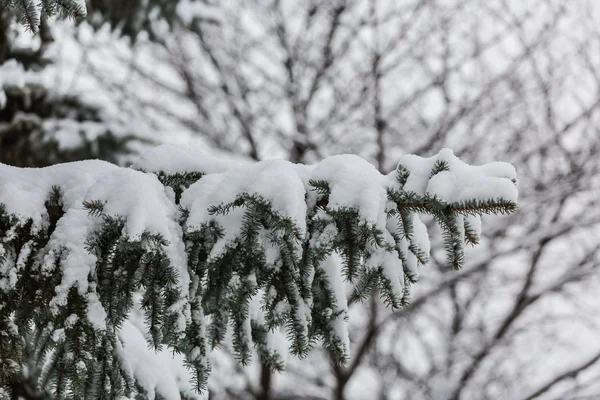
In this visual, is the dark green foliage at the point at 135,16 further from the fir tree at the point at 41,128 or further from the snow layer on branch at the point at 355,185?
the snow layer on branch at the point at 355,185

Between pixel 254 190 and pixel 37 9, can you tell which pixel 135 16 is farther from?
pixel 254 190

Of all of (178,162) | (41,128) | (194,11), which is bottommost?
(178,162)

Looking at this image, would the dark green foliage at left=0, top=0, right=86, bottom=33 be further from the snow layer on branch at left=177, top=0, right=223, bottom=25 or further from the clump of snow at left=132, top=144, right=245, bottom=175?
the snow layer on branch at left=177, top=0, right=223, bottom=25

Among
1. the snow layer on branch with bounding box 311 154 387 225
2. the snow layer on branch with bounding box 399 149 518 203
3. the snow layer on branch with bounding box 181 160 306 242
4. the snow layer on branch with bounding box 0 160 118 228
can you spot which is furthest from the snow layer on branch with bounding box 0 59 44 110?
the snow layer on branch with bounding box 399 149 518 203

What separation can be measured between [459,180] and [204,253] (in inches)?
30.3

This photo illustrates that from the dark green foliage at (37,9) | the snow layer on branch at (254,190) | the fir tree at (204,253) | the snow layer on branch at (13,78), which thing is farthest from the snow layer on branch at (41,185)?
the snow layer on branch at (13,78)

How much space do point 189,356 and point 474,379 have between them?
711 cm

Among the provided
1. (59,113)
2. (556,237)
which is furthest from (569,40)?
(59,113)

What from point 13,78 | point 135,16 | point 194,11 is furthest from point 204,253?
point 194,11

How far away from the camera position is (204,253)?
1663mm

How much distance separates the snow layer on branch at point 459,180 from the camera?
1414 mm

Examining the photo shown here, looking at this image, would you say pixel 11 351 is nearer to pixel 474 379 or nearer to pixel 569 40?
pixel 474 379

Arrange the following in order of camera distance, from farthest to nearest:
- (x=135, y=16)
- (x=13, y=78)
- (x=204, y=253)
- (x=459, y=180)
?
(x=135, y=16) → (x=13, y=78) → (x=204, y=253) → (x=459, y=180)

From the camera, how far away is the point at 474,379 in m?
7.88
